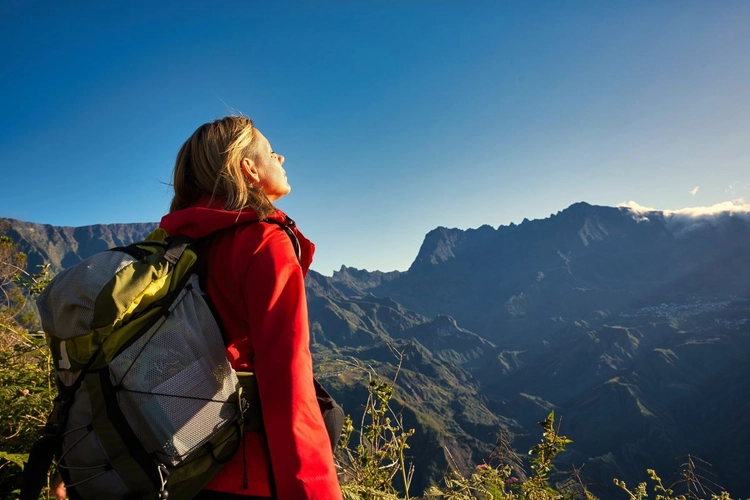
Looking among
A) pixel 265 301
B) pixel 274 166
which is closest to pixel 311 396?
pixel 265 301

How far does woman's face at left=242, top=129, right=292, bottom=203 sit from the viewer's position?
8.00 ft

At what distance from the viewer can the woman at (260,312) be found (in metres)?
1.55

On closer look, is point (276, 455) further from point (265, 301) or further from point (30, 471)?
point (30, 471)

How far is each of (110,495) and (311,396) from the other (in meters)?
0.87

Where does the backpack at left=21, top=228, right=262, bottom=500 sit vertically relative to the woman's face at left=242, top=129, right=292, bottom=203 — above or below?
below

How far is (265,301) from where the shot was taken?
1.74m

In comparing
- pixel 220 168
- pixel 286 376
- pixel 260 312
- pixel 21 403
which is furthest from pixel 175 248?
pixel 21 403

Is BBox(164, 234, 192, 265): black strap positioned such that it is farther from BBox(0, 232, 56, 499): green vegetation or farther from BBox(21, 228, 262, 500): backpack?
BBox(0, 232, 56, 499): green vegetation

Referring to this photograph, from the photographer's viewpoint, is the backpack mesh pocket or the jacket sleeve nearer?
the jacket sleeve

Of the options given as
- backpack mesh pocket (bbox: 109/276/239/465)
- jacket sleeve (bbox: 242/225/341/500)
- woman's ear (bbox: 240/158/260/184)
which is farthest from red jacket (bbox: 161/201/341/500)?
woman's ear (bbox: 240/158/260/184)

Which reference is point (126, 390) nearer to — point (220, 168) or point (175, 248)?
point (175, 248)

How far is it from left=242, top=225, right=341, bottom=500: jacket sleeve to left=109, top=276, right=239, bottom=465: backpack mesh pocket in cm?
24

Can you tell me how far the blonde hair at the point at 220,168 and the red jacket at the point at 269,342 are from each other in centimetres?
17

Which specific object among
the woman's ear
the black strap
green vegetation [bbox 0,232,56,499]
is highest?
the woman's ear
